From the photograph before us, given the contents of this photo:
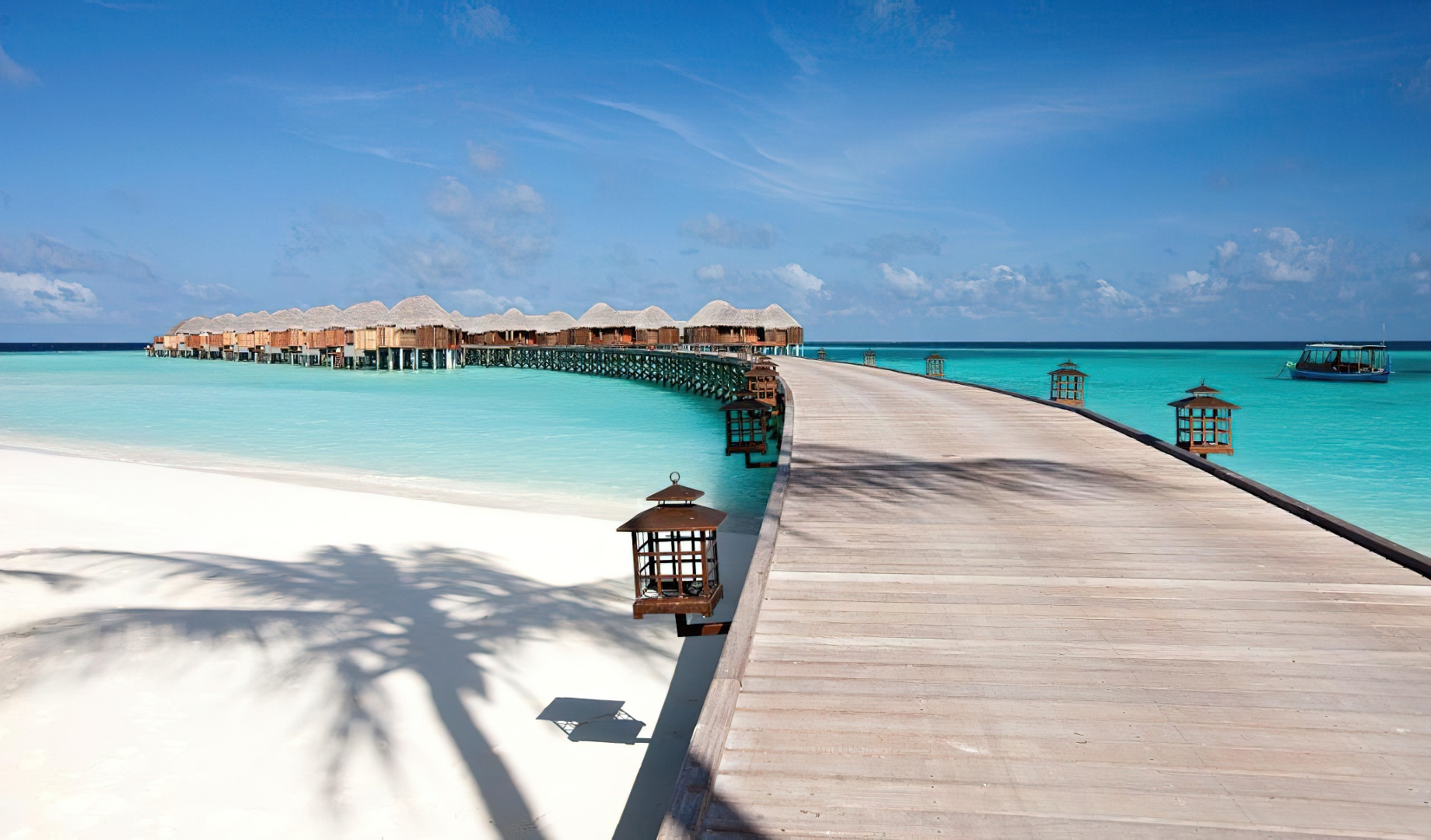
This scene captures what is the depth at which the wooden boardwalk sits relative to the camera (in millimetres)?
2381

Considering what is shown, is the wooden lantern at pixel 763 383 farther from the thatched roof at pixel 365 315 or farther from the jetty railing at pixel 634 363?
the thatched roof at pixel 365 315

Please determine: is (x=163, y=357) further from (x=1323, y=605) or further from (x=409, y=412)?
(x=1323, y=605)

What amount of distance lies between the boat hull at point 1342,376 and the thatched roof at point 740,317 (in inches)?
1102

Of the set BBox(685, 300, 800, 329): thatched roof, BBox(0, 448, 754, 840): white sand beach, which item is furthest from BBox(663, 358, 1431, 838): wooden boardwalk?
BBox(685, 300, 800, 329): thatched roof

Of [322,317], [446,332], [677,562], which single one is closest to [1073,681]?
[677,562]

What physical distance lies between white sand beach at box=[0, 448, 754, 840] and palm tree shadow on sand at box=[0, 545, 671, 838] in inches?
0.9

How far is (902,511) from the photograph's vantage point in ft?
19.2

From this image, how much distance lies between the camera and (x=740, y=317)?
45.6 meters

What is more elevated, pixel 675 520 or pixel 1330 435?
pixel 675 520

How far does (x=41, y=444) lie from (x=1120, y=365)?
3056 inches

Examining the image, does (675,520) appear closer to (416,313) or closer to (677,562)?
(677,562)

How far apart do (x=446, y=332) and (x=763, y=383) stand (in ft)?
142

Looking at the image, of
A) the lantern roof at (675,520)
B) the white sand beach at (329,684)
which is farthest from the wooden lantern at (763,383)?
the lantern roof at (675,520)

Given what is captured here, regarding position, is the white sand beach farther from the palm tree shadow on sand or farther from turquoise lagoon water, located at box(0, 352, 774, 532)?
turquoise lagoon water, located at box(0, 352, 774, 532)
